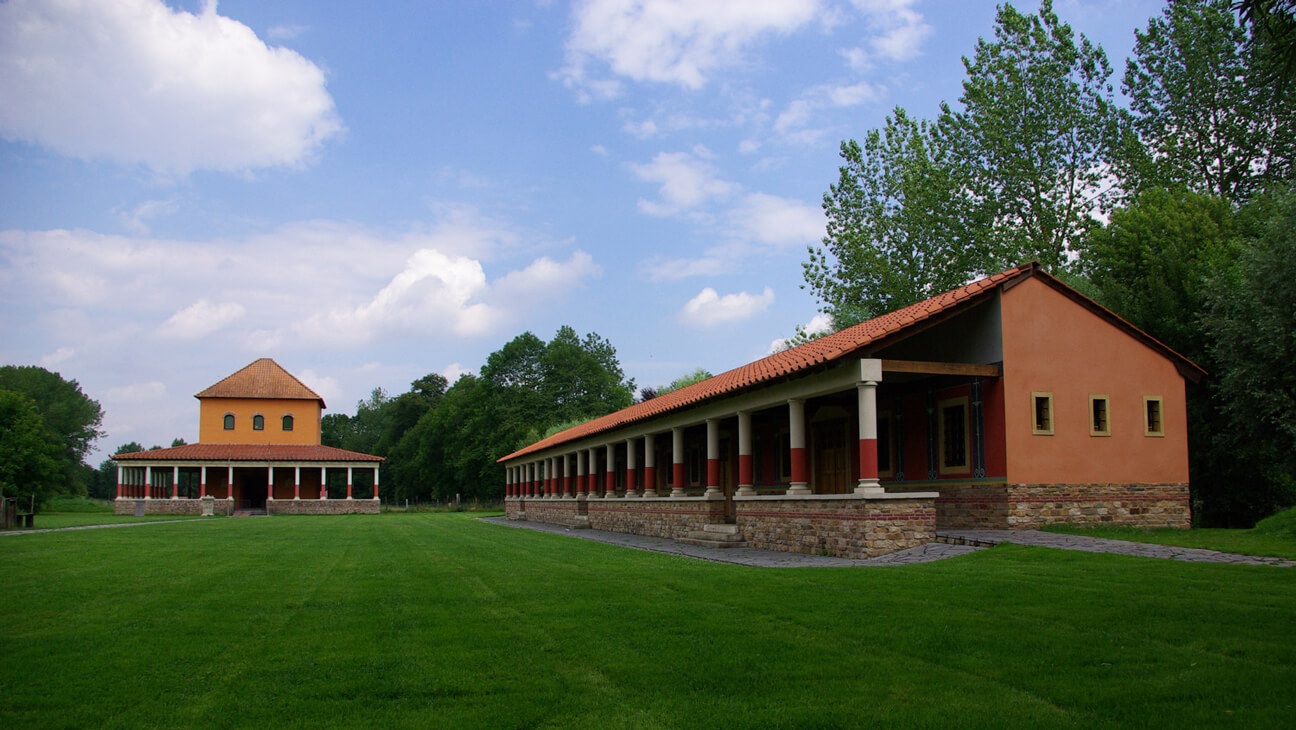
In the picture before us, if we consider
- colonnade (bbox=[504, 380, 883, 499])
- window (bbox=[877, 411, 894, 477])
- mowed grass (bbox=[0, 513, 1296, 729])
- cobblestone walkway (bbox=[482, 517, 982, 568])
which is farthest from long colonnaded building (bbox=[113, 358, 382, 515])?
mowed grass (bbox=[0, 513, 1296, 729])

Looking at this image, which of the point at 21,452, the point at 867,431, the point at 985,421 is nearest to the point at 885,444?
the point at 985,421

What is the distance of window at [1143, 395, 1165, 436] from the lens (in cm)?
1741

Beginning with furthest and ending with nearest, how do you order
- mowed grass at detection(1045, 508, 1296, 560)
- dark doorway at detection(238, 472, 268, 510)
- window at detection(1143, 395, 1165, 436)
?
dark doorway at detection(238, 472, 268, 510)
window at detection(1143, 395, 1165, 436)
mowed grass at detection(1045, 508, 1296, 560)

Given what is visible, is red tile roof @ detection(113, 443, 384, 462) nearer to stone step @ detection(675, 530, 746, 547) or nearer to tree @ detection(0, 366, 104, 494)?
tree @ detection(0, 366, 104, 494)

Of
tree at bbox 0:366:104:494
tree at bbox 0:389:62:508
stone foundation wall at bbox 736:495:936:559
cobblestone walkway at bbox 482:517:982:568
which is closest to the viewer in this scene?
cobblestone walkway at bbox 482:517:982:568

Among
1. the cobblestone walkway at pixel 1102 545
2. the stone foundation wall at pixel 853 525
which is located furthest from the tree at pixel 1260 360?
the stone foundation wall at pixel 853 525

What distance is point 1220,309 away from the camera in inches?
804

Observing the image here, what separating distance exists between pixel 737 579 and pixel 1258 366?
15.0 metres

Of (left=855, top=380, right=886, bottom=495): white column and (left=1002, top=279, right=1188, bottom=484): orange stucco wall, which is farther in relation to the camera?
(left=1002, top=279, right=1188, bottom=484): orange stucco wall

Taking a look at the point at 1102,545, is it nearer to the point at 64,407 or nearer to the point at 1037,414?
the point at 1037,414

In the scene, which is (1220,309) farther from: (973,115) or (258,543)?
(258,543)

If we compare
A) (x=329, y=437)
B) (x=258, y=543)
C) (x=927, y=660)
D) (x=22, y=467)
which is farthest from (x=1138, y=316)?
(x=329, y=437)

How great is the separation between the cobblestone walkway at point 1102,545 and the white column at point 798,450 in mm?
2633

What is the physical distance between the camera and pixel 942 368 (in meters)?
15.7
